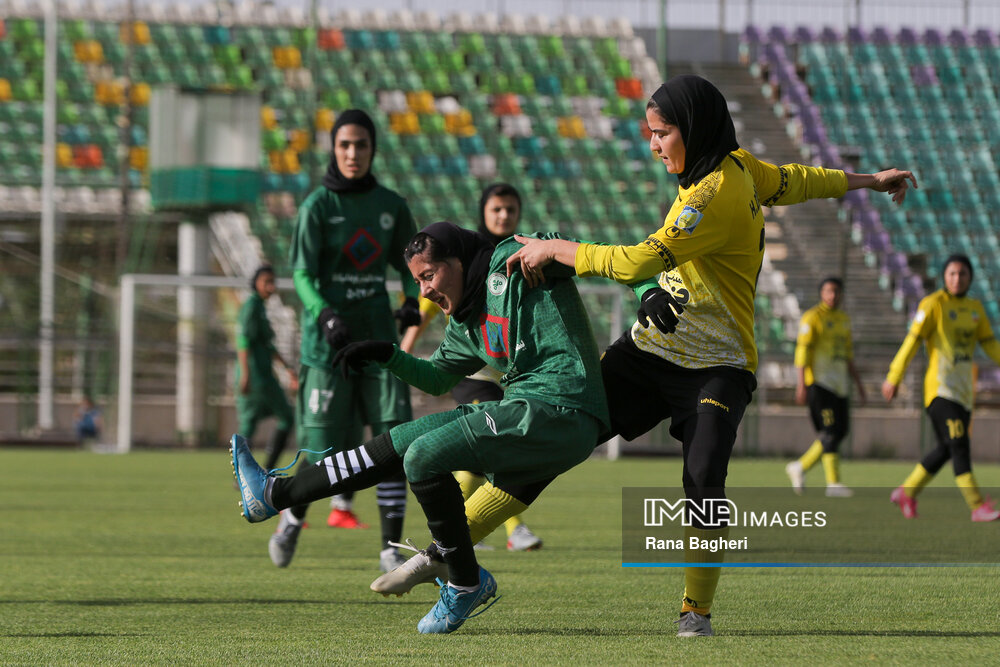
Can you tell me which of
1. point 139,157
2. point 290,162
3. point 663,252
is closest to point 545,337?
point 663,252

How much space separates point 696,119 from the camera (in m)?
4.52

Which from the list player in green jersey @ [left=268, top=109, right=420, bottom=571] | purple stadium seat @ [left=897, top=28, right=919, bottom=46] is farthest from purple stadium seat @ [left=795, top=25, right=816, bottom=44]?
player in green jersey @ [left=268, top=109, right=420, bottom=571]

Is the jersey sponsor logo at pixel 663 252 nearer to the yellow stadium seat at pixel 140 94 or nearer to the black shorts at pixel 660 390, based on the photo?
the black shorts at pixel 660 390

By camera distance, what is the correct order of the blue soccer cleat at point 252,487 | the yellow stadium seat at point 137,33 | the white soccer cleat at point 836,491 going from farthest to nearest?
the yellow stadium seat at point 137,33 → the white soccer cleat at point 836,491 → the blue soccer cleat at point 252,487

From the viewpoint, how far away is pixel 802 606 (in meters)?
5.38

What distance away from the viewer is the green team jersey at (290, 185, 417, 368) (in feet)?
22.0

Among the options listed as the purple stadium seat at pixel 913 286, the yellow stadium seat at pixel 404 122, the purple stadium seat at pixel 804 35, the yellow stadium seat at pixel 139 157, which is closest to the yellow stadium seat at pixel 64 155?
the yellow stadium seat at pixel 139 157

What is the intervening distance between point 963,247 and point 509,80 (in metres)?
9.61

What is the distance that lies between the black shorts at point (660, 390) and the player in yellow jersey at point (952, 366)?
5357 mm

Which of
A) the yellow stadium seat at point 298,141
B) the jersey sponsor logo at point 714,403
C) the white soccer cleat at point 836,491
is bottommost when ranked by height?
the white soccer cleat at point 836,491

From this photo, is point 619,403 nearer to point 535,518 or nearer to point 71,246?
point 535,518

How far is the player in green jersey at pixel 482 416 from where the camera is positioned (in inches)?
171

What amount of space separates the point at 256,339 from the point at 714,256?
8436 millimetres

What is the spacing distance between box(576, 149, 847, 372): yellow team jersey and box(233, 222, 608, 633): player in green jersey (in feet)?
0.82
